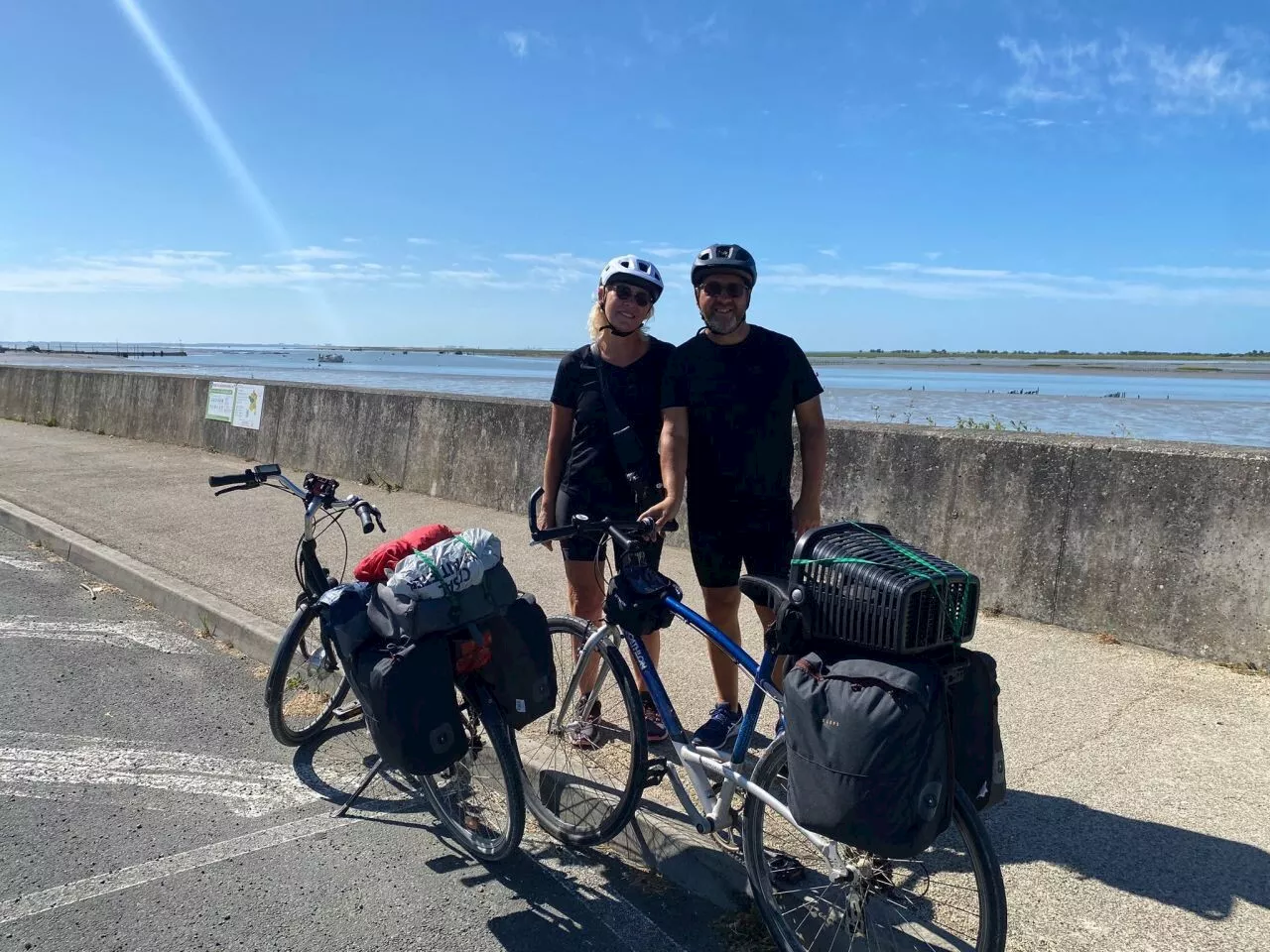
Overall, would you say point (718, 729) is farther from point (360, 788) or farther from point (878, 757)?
point (878, 757)

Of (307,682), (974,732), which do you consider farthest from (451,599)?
(307,682)

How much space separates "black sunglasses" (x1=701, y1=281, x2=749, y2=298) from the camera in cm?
360

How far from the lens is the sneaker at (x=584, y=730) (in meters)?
3.86

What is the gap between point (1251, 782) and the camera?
368cm

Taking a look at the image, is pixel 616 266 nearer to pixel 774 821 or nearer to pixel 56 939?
pixel 774 821

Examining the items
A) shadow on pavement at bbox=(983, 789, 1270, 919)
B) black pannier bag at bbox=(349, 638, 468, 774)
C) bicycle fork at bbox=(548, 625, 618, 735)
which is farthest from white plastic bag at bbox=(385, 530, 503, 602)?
shadow on pavement at bbox=(983, 789, 1270, 919)

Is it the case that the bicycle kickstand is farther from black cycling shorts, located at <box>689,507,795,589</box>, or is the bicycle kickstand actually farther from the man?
black cycling shorts, located at <box>689,507,795,589</box>

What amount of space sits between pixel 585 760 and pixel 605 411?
1431mm

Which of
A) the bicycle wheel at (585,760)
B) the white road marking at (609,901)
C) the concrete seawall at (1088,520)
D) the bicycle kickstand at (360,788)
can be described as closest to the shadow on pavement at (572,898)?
the white road marking at (609,901)

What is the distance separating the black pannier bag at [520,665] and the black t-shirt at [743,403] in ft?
3.05

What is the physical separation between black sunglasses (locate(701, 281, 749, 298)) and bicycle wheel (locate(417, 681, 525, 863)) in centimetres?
170

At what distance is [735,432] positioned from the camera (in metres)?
3.66

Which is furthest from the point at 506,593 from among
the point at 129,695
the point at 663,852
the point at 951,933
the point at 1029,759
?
the point at 129,695

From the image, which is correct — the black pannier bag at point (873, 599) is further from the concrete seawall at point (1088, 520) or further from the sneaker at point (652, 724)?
the concrete seawall at point (1088, 520)
